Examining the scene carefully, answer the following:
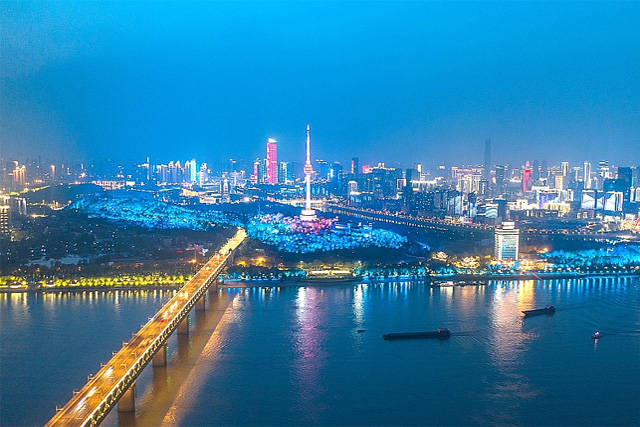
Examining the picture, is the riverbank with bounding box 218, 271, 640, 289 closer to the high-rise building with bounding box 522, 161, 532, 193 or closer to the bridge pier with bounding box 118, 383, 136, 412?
the bridge pier with bounding box 118, 383, 136, 412


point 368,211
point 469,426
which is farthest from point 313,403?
point 368,211

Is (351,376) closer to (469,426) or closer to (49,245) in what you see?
(469,426)

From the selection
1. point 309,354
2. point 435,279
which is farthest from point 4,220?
point 309,354

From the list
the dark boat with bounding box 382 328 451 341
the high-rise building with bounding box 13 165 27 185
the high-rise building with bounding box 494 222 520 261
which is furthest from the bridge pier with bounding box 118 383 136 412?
the high-rise building with bounding box 13 165 27 185

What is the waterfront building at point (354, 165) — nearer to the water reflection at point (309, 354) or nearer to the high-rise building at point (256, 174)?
the high-rise building at point (256, 174)

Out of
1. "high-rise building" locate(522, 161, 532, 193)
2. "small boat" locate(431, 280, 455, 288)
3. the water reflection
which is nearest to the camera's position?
the water reflection

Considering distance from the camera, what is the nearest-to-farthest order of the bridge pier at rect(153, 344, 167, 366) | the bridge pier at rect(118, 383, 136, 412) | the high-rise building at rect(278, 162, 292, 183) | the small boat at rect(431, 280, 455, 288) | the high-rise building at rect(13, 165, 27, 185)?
the bridge pier at rect(118, 383, 136, 412) < the bridge pier at rect(153, 344, 167, 366) < the small boat at rect(431, 280, 455, 288) < the high-rise building at rect(13, 165, 27, 185) < the high-rise building at rect(278, 162, 292, 183)
